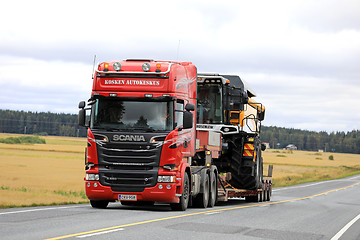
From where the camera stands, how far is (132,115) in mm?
16266

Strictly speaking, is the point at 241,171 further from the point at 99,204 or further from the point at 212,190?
the point at 99,204

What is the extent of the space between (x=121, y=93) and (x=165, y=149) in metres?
1.94

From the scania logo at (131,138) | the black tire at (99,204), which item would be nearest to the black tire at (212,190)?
the black tire at (99,204)

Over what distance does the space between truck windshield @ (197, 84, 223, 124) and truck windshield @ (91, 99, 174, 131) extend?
623 centimetres

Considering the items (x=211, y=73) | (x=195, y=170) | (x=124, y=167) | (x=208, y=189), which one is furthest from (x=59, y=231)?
(x=211, y=73)

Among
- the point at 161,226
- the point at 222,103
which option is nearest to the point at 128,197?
the point at 161,226

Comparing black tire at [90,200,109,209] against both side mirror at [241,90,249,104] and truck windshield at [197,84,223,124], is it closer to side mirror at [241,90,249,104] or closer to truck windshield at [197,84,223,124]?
truck windshield at [197,84,223,124]

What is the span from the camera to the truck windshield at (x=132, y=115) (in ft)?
53.1

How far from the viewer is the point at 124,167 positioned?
53.1 ft

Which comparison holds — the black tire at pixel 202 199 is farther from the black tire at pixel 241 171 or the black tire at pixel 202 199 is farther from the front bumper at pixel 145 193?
the black tire at pixel 241 171

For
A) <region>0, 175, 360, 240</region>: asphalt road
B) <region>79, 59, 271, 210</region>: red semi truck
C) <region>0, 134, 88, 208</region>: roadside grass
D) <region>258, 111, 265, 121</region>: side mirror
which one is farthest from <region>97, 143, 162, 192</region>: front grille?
<region>258, 111, 265, 121</region>: side mirror

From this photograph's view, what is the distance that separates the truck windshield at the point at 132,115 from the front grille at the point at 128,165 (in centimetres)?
52

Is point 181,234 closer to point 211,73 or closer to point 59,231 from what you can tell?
point 59,231

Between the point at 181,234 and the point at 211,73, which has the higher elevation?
the point at 211,73
